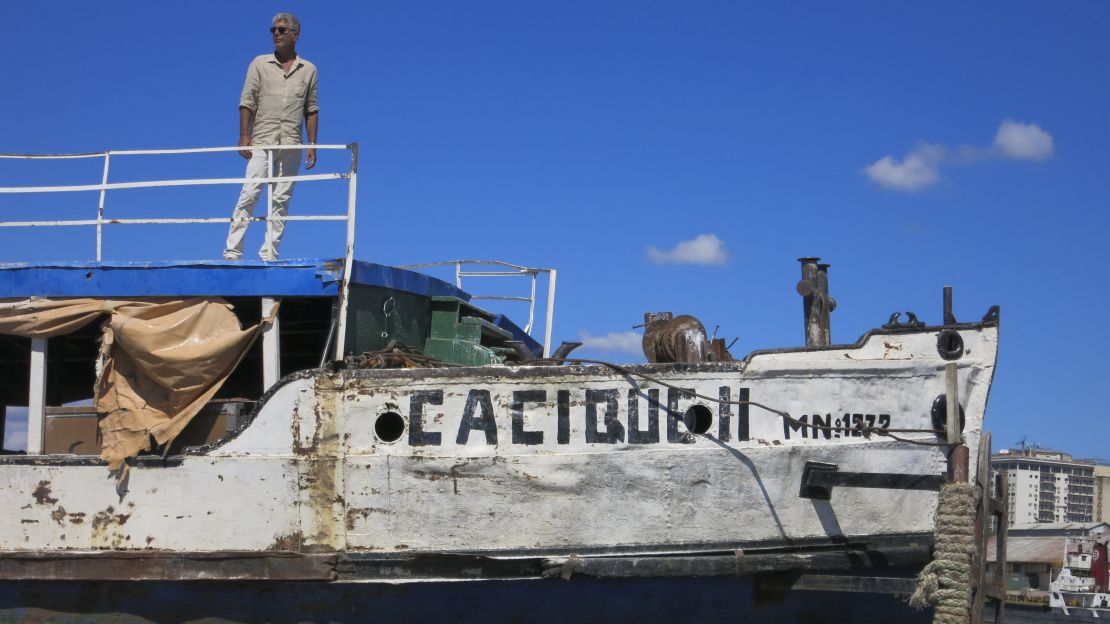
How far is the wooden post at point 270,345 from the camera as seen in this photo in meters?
7.75

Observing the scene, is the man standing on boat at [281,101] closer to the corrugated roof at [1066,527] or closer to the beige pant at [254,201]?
the beige pant at [254,201]

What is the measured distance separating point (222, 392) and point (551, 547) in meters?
4.87

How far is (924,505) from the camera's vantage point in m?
7.14

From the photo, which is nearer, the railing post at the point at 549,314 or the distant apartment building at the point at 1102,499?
the railing post at the point at 549,314

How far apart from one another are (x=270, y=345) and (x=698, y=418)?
2997mm

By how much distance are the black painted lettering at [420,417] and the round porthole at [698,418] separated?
1580 millimetres

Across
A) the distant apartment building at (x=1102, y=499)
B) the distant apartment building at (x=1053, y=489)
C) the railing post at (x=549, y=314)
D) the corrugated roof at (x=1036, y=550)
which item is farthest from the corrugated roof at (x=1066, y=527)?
the distant apartment building at (x=1053, y=489)

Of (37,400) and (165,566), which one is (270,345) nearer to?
(165,566)

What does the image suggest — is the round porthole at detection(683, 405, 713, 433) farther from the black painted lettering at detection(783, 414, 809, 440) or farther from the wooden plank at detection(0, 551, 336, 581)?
the wooden plank at detection(0, 551, 336, 581)

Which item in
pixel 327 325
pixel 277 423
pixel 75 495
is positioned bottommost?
pixel 75 495

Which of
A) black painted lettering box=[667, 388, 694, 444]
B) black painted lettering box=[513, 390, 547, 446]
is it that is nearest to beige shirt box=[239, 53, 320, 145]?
black painted lettering box=[513, 390, 547, 446]

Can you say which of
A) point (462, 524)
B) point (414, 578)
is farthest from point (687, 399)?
point (414, 578)

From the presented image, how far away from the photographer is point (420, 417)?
7191mm

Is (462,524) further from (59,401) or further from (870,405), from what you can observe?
(59,401)
